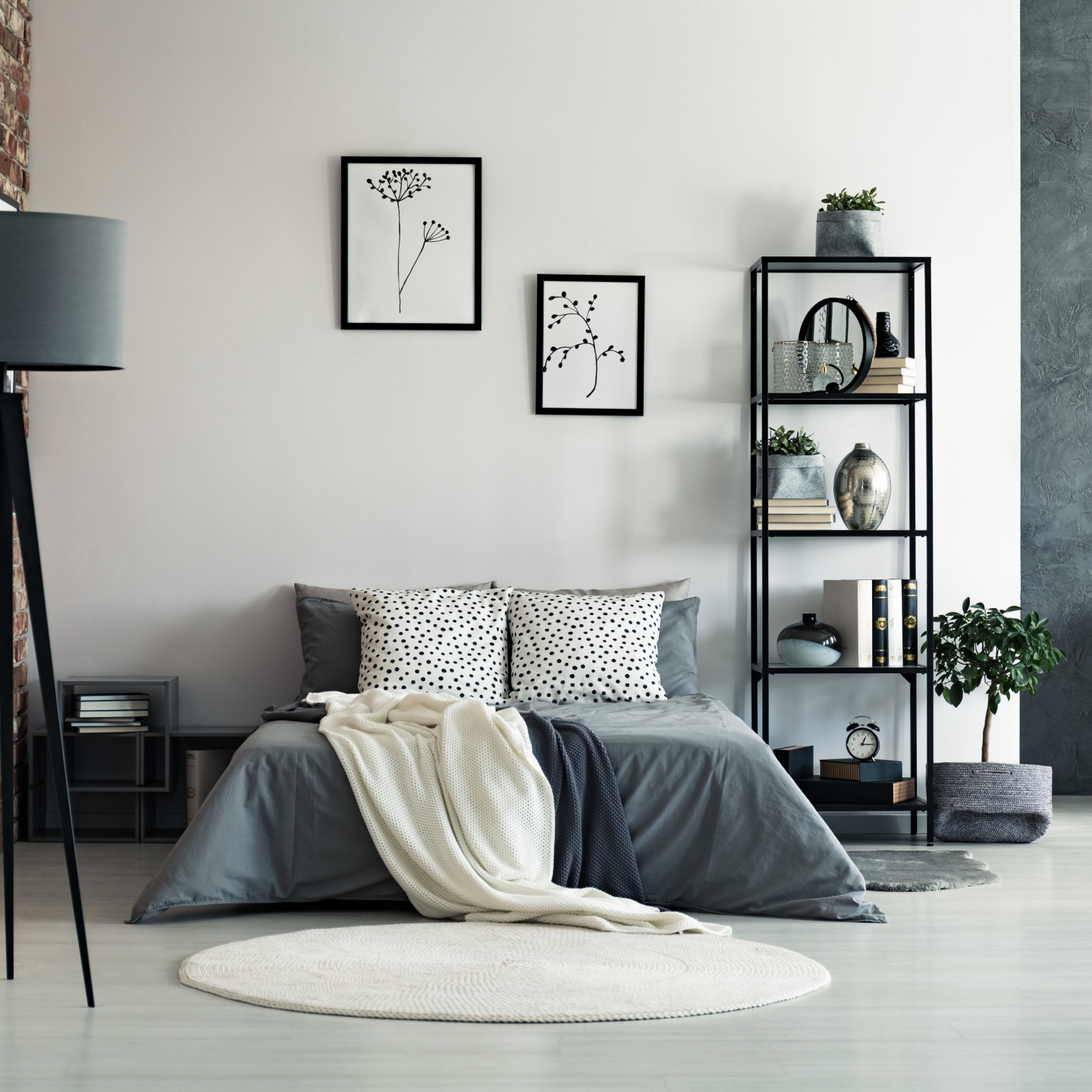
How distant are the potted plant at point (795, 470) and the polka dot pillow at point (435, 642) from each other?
3.61ft

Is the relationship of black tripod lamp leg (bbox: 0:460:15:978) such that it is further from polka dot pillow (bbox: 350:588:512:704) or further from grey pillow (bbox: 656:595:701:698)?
grey pillow (bbox: 656:595:701:698)

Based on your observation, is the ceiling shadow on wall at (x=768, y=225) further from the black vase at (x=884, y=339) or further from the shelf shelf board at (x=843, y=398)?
the shelf shelf board at (x=843, y=398)

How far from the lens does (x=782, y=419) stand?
203 inches

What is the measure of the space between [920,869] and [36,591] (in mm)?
2828

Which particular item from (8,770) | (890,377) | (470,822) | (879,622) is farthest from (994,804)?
(8,770)

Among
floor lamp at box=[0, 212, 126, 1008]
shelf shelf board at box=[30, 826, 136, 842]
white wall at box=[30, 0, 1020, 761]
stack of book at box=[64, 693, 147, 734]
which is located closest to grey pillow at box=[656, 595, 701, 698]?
white wall at box=[30, 0, 1020, 761]

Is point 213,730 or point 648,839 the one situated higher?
point 213,730

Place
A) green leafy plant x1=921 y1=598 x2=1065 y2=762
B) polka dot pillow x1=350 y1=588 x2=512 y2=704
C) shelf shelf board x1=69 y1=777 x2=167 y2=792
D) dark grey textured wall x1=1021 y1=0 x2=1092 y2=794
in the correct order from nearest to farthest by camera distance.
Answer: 1. polka dot pillow x1=350 y1=588 x2=512 y2=704
2. shelf shelf board x1=69 y1=777 x2=167 y2=792
3. green leafy plant x1=921 y1=598 x2=1065 y2=762
4. dark grey textured wall x1=1021 y1=0 x2=1092 y2=794

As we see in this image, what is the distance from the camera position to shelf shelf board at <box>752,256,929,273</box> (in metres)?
4.83

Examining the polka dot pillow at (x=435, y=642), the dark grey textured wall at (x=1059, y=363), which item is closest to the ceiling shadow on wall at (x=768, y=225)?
the dark grey textured wall at (x=1059, y=363)

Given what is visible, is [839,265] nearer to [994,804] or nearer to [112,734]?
[994,804]

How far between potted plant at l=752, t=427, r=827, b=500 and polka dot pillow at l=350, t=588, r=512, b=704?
110 centimetres

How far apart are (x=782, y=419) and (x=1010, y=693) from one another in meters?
1.32

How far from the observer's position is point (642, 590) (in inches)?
196
